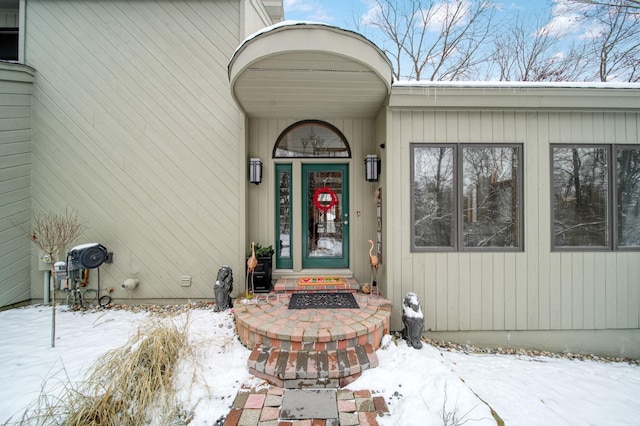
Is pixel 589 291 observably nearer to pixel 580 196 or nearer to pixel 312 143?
pixel 580 196

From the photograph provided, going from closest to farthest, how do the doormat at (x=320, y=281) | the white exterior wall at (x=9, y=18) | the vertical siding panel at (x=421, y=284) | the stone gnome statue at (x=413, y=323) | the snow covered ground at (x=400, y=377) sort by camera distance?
the snow covered ground at (x=400, y=377), the stone gnome statue at (x=413, y=323), the vertical siding panel at (x=421, y=284), the doormat at (x=320, y=281), the white exterior wall at (x=9, y=18)

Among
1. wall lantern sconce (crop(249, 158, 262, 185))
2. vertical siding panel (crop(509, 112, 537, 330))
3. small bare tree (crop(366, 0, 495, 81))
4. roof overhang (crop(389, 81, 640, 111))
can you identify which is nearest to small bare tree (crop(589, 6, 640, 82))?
small bare tree (crop(366, 0, 495, 81))

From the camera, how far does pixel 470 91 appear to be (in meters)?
3.11

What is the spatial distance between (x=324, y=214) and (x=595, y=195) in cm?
378

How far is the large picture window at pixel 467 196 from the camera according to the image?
3.26m

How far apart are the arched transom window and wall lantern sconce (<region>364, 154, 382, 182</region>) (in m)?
0.50

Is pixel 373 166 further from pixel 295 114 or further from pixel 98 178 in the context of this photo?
pixel 98 178

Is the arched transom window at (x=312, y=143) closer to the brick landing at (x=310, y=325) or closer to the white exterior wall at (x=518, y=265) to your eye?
the white exterior wall at (x=518, y=265)

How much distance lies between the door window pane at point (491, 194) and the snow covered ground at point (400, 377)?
1.57m

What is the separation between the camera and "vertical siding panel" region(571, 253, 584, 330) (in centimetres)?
324

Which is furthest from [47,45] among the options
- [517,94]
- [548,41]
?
[548,41]

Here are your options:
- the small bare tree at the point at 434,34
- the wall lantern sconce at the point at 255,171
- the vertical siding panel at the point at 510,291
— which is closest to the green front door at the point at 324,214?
the wall lantern sconce at the point at 255,171

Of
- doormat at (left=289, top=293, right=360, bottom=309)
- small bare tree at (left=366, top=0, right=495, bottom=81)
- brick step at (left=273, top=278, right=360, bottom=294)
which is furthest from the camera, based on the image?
small bare tree at (left=366, top=0, right=495, bottom=81)

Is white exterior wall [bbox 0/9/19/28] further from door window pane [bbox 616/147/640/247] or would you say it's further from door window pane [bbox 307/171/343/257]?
door window pane [bbox 616/147/640/247]
